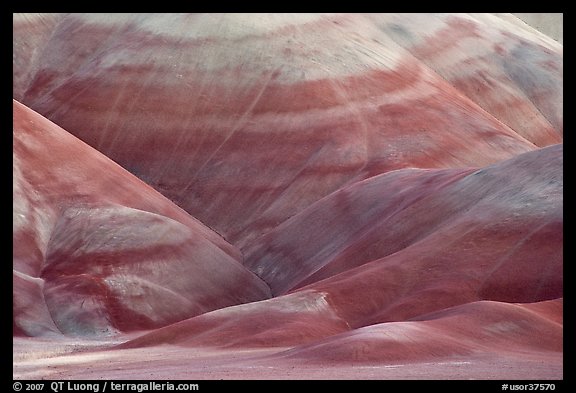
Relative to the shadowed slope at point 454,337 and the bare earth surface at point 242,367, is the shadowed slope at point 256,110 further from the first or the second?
the shadowed slope at point 454,337

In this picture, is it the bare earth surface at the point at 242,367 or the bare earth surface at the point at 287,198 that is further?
the bare earth surface at the point at 287,198

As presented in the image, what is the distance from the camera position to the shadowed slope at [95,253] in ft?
161

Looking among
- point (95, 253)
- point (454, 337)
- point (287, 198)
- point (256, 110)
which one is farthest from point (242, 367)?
point (256, 110)

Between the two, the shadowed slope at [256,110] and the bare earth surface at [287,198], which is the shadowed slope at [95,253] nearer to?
the bare earth surface at [287,198]

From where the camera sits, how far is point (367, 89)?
7481 centimetres

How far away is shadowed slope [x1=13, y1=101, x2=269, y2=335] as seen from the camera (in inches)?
1932

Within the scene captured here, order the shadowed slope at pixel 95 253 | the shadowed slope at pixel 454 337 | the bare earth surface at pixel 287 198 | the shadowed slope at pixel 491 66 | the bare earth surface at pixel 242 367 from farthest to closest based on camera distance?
the shadowed slope at pixel 491 66
the shadowed slope at pixel 95 253
the bare earth surface at pixel 287 198
the shadowed slope at pixel 454 337
the bare earth surface at pixel 242 367

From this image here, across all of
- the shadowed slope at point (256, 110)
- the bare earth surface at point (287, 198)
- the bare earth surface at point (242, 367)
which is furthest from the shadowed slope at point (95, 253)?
the shadowed slope at point (256, 110)

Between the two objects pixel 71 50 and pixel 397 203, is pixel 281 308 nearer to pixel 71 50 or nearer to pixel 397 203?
pixel 397 203

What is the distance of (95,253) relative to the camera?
5303 centimetres

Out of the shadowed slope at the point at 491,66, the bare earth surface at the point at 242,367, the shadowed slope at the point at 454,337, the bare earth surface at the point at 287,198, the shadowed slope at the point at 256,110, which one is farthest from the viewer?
the shadowed slope at the point at 491,66

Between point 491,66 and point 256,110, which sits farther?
point 491,66

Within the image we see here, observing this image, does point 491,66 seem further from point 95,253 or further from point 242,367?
point 242,367

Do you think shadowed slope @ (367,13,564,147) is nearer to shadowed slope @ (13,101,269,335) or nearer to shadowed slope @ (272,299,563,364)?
shadowed slope @ (13,101,269,335)
